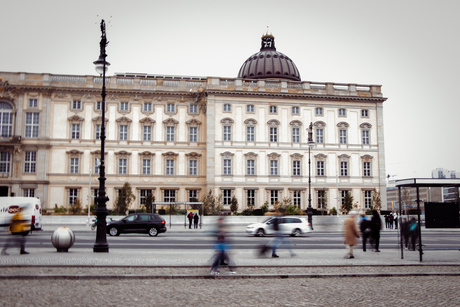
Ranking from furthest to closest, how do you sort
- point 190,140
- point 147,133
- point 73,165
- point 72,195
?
point 190,140 < point 147,133 < point 73,165 < point 72,195

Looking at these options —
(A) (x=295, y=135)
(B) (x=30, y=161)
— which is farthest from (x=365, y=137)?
(B) (x=30, y=161)

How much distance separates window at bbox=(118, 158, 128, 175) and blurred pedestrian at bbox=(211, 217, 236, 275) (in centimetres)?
5092

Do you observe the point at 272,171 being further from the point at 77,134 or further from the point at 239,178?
the point at 77,134

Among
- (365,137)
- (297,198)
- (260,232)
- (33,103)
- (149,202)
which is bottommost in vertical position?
(260,232)

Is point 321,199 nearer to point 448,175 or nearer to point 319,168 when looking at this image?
point 319,168

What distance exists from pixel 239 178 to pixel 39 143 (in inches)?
1023

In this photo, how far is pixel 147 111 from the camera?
6512 centimetres

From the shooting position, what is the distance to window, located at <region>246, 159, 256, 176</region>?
6488 centimetres

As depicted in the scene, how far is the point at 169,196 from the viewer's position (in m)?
64.3

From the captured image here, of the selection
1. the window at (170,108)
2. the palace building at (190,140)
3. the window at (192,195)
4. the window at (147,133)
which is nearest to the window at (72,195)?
the palace building at (190,140)

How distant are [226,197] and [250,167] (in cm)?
520

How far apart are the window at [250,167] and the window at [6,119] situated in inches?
1205

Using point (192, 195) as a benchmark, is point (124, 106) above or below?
above

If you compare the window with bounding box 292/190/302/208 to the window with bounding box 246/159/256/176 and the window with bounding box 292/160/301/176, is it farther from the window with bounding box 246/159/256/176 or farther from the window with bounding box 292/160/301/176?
the window with bounding box 246/159/256/176
